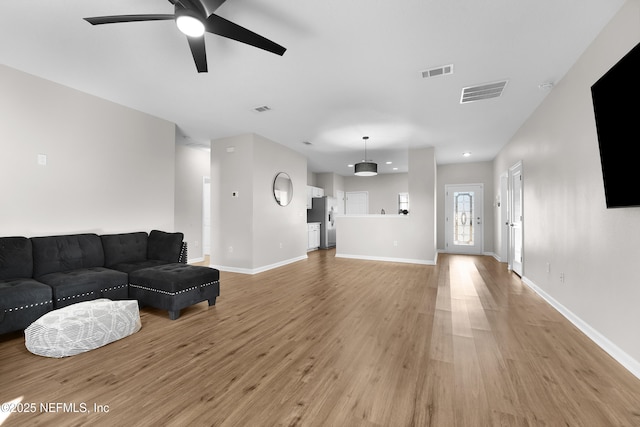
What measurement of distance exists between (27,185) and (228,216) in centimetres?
299

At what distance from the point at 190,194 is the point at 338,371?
19.7 ft

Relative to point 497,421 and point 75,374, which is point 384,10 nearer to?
point 497,421

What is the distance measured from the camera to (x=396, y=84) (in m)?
3.45

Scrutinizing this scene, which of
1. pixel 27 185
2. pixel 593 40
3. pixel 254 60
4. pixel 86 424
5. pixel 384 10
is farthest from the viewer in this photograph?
pixel 27 185

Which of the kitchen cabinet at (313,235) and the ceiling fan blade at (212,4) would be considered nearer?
the ceiling fan blade at (212,4)

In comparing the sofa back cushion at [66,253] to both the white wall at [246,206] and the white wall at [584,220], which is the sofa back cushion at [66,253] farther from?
the white wall at [584,220]

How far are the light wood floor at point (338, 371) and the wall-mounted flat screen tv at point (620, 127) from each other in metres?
1.37

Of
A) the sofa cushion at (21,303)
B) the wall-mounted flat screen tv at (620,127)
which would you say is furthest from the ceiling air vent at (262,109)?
the wall-mounted flat screen tv at (620,127)

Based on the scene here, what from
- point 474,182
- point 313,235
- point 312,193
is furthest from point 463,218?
point 312,193

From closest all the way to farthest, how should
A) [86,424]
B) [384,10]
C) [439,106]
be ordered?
1. [86,424]
2. [384,10]
3. [439,106]

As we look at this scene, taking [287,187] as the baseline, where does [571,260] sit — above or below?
below

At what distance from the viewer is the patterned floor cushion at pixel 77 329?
2.23m

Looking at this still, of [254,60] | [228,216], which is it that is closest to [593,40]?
[254,60]

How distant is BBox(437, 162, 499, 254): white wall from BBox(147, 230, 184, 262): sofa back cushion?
7.53 metres
